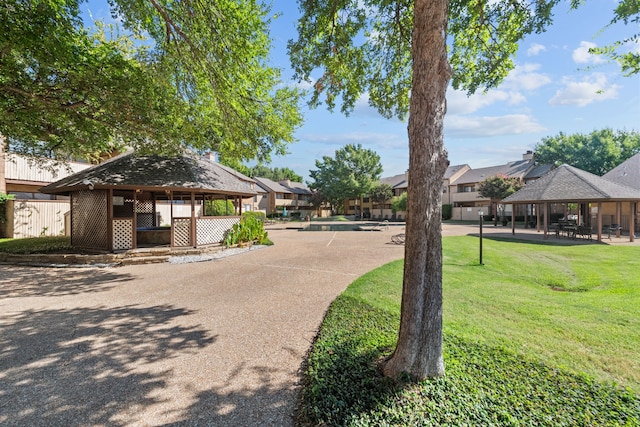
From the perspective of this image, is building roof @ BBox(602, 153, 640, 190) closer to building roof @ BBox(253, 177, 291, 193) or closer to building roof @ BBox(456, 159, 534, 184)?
building roof @ BBox(456, 159, 534, 184)

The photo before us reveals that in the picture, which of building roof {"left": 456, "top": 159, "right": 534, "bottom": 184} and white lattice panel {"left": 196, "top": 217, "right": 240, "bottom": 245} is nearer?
white lattice panel {"left": 196, "top": 217, "right": 240, "bottom": 245}

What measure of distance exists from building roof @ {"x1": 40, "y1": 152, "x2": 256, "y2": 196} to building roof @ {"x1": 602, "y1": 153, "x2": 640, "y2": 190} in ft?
91.6

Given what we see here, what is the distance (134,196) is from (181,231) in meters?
2.22

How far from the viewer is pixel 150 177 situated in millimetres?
11203

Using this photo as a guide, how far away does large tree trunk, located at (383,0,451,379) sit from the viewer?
296 cm

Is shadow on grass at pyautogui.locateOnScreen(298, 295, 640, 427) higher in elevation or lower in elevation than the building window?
lower

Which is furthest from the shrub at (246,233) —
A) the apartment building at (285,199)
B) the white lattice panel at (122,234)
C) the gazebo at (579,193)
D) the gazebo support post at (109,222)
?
the apartment building at (285,199)

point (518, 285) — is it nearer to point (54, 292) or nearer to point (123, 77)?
point (54, 292)

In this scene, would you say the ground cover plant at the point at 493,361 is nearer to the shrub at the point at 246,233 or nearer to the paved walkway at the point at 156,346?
the paved walkway at the point at 156,346

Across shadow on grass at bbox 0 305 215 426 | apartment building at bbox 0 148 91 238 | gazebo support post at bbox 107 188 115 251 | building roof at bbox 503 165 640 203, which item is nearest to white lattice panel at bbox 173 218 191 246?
gazebo support post at bbox 107 188 115 251

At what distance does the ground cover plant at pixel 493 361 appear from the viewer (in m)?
2.64

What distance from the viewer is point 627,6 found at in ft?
15.7

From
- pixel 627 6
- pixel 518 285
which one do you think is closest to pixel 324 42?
pixel 627 6

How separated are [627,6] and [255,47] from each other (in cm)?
818
